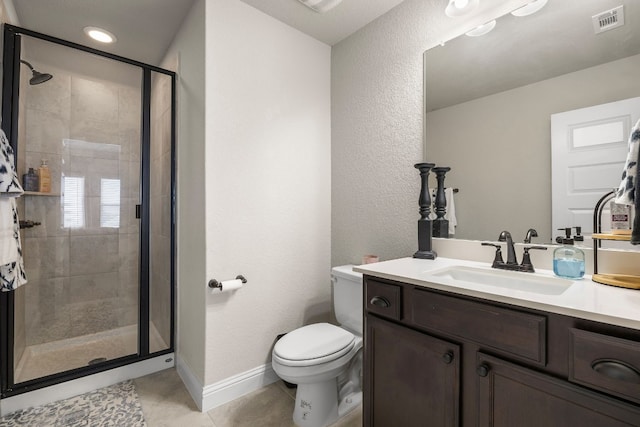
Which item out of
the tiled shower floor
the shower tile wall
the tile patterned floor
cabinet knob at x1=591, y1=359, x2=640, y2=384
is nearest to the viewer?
cabinet knob at x1=591, y1=359, x2=640, y2=384

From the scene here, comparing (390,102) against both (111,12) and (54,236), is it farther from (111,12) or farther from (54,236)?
(54,236)

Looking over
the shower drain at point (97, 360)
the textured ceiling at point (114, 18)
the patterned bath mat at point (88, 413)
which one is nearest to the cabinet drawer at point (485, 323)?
the patterned bath mat at point (88, 413)

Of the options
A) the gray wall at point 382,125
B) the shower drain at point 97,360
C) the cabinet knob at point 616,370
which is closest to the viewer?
the cabinet knob at point 616,370

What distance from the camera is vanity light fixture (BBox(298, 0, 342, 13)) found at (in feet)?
5.56

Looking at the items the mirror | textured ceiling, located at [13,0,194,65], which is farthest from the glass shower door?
the mirror

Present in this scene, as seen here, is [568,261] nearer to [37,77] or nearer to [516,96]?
[516,96]

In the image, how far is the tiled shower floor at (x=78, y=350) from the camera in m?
1.79

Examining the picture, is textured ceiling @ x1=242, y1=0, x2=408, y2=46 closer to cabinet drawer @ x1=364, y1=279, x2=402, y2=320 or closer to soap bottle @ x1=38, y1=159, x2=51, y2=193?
cabinet drawer @ x1=364, y1=279, x2=402, y2=320

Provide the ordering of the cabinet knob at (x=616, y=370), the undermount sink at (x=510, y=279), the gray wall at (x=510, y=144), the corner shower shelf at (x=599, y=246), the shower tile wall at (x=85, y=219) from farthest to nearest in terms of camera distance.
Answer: the shower tile wall at (x=85, y=219), the gray wall at (x=510, y=144), the undermount sink at (x=510, y=279), the corner shower shelf at (x=599, y=246), the cabinet knob at (x=616, y=370)

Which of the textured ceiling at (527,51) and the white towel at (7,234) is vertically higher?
the textured ceiling at (527,51)

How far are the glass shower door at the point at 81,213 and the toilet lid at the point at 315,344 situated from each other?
4.04 ft

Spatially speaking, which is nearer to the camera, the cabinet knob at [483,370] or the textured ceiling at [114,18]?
the cabinet knob at [483,370]

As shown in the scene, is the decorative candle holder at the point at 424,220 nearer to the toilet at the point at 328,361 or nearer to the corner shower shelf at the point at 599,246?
the toilet at the point at 328,361

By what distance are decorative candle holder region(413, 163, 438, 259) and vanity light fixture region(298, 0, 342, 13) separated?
3.50 feet
